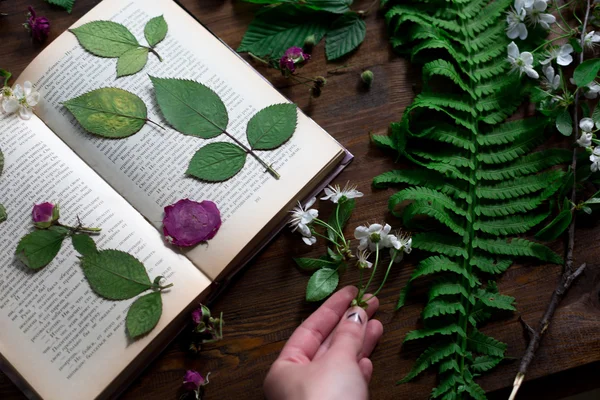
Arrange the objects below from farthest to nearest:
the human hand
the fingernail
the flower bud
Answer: the flower bud < the fingernail < the human hand

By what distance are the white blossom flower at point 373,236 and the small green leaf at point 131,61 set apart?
44 centimetres

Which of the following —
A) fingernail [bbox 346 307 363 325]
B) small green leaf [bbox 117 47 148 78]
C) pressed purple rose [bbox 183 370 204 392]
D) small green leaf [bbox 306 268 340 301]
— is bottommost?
fingernail [bbox 346 307 363 325]

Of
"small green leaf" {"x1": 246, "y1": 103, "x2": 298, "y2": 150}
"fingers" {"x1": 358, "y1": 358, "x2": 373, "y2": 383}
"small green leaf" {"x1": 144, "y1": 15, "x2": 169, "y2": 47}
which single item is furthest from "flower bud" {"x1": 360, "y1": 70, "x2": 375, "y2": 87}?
"fingers" {"x1": 358, "y1": 358, "x2": 373, "y2": 383}

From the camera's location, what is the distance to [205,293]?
813 mm

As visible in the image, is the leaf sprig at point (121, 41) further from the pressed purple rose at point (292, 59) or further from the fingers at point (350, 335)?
the fingers at point (350, 335)

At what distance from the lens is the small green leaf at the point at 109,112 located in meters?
0.84

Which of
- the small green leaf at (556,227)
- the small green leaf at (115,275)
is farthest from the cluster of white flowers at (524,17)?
the small green leaf at (115,275)

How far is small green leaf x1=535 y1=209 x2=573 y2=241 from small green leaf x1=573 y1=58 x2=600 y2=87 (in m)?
0.21

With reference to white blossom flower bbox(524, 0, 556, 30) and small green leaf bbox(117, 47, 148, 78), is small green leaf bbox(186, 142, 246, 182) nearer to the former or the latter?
small green leaf bbox(117, 47, 148, 78)

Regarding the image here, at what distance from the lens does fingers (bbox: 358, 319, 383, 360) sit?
0.81 meters

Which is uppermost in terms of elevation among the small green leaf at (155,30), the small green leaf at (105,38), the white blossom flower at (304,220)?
the small green leaf at (105,38)

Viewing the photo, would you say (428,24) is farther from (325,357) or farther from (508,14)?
(325,357)

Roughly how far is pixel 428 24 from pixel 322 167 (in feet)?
0.96

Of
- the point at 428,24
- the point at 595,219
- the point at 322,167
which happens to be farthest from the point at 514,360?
the point at 428,24
